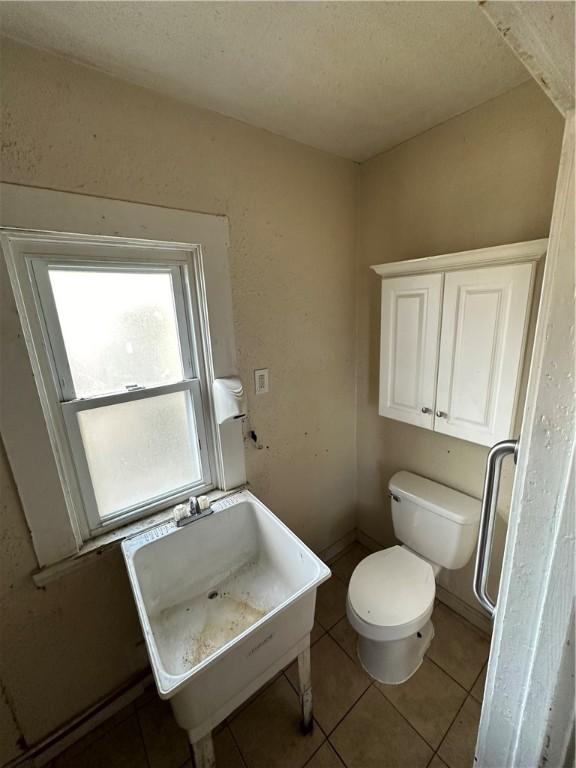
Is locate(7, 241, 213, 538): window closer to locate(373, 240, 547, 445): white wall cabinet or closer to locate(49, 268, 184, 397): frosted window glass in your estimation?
locate(49, 268, 184, 397): frosted window glass

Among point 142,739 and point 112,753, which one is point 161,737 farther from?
point 112,753

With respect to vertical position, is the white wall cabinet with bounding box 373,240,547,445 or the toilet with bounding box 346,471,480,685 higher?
the white wall cabinet with bounding box 373,240,547,445

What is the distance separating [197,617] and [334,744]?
0.69m

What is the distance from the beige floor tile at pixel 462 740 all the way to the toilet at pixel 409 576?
213mm

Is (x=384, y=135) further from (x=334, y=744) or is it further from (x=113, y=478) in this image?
(x=334, y=744)

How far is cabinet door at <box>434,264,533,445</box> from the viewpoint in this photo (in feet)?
3.69

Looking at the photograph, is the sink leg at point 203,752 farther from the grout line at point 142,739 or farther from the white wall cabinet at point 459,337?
the white wall cabinet at point 459,337

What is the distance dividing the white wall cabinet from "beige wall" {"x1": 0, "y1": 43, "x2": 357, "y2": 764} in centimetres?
37

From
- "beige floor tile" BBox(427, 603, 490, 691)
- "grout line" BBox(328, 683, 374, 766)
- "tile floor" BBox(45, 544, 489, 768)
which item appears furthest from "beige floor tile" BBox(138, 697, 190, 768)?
"beige floor tile" BBox(427, 603, 490, 691)

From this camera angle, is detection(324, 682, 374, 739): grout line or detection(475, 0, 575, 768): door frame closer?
detection(475, 0, 575, 768): door frame

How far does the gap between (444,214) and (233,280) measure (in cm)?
98

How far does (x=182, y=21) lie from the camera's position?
2.68 ft

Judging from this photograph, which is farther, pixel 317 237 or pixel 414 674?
pixel 317 237

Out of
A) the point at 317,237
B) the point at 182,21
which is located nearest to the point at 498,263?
the point at 317,237
